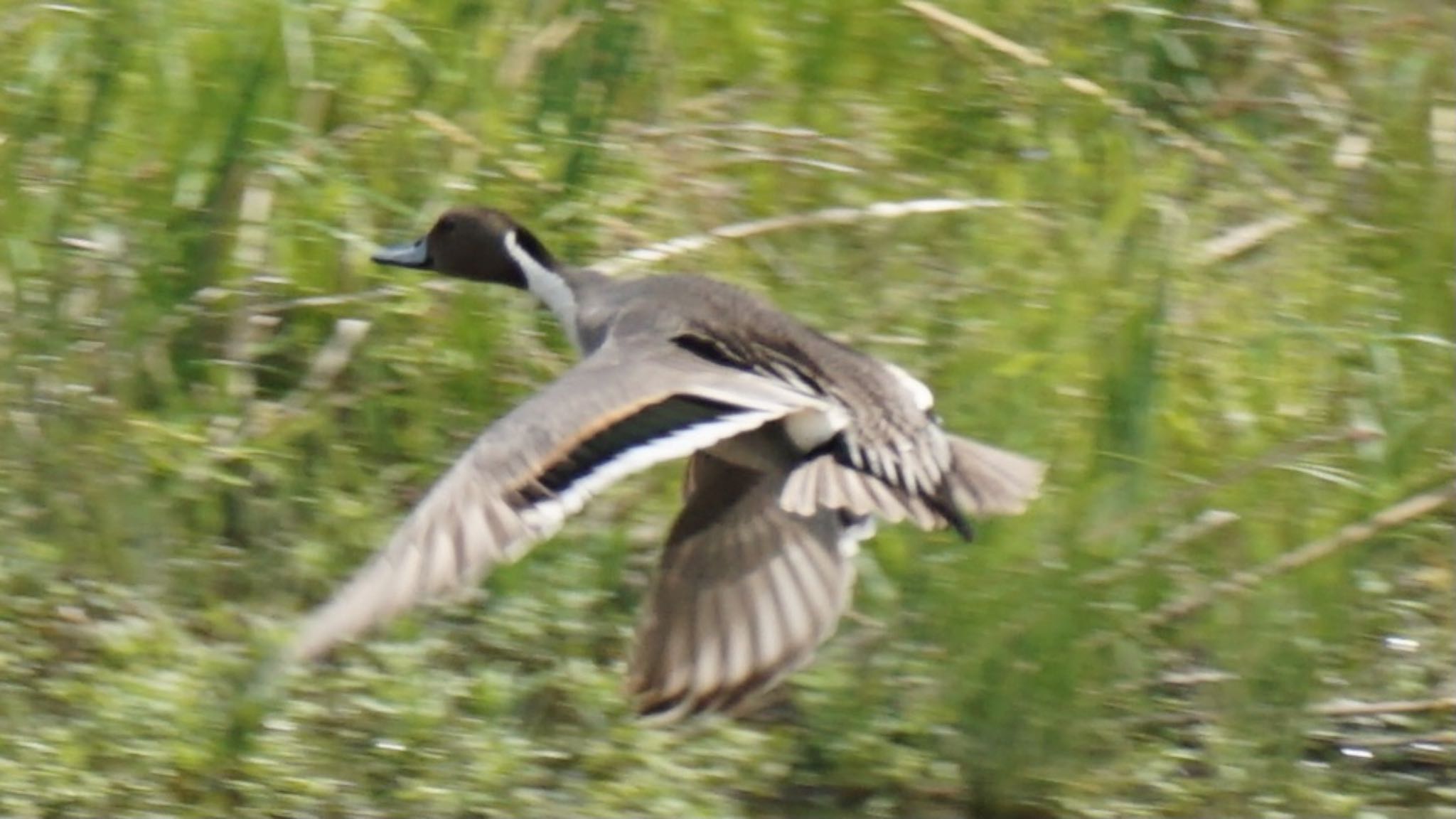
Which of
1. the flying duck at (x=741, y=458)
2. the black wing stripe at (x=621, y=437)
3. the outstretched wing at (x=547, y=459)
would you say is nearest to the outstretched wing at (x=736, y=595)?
the flying duck at (x=741, y=458)

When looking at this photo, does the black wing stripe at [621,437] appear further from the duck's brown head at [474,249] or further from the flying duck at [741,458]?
the duck's brown head at [474,249]

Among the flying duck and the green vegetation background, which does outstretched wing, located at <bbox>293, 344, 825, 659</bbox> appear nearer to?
the flying duck

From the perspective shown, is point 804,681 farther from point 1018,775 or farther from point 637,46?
point 637,46

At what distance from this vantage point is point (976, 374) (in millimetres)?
4766

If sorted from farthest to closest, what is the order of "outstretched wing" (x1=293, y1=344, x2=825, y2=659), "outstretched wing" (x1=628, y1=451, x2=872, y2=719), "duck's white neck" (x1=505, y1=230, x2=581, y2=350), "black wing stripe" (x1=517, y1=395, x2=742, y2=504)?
"duck's white neck" (x1=505, y1=230, x2=581, y2=350)
"outstretched wing" (x1=628, y1=451, x2=872, y2=719)
"black wing stripe" (x1=517, y1=395, x2=742, y2=504)
"outstretched wing" (x1=293, y1=344, x2=825, y2=659)

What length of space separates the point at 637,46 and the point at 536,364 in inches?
32.6

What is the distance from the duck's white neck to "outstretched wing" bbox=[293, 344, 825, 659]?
0.64m

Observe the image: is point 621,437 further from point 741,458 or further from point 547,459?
point 741,458

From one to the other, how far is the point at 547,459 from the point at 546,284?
1.22 metres

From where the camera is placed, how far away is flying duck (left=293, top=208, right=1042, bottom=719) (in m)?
3.78

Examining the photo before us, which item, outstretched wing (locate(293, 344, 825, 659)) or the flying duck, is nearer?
outstretched wing (locate(293, 344, 825, 659))

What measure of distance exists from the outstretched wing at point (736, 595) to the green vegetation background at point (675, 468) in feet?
0.68

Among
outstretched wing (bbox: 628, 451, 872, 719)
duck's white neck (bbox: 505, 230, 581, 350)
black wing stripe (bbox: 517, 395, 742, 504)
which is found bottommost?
outstretched wing (bbox: 628, 451, 872, 719)

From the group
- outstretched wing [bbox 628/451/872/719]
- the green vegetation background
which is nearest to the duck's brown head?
the green vegetation background
